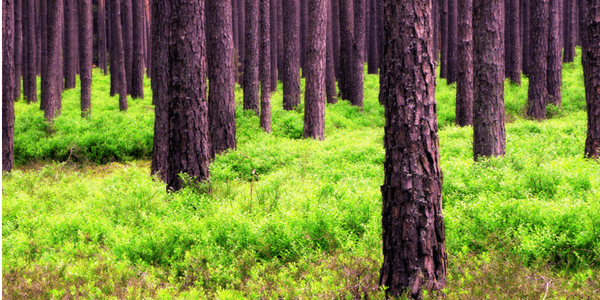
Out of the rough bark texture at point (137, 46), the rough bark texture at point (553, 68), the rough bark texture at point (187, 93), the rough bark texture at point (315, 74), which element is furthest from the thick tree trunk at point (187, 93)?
the rough bark texture at point (553, 68)

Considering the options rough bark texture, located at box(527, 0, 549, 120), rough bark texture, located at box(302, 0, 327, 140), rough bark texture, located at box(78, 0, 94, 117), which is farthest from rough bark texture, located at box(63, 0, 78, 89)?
rough bark texture, located at box(527, 0, 549, 120)

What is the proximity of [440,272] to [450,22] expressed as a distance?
23.2m

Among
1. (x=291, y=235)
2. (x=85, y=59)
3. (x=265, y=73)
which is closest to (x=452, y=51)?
(x=265, y=73)

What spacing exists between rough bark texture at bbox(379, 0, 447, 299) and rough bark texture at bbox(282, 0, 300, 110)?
13.7 meters

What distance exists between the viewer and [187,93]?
7035 millimetres

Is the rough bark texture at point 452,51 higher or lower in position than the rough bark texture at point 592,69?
higher

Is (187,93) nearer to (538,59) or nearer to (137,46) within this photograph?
(538,59)

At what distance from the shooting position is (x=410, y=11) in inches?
144

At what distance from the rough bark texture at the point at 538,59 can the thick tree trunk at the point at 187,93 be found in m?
13.0

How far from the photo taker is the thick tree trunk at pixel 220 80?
11266mm

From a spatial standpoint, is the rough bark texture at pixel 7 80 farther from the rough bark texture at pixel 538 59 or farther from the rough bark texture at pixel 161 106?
the rough bark texture at pixel 538 59

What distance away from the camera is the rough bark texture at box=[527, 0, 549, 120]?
14984 mm

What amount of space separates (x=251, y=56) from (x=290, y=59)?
11.0ft

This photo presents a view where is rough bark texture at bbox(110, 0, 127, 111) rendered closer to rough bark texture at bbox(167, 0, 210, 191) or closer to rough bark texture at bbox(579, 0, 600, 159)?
rough bark texture at bbox(167, 0, 210, 191)
